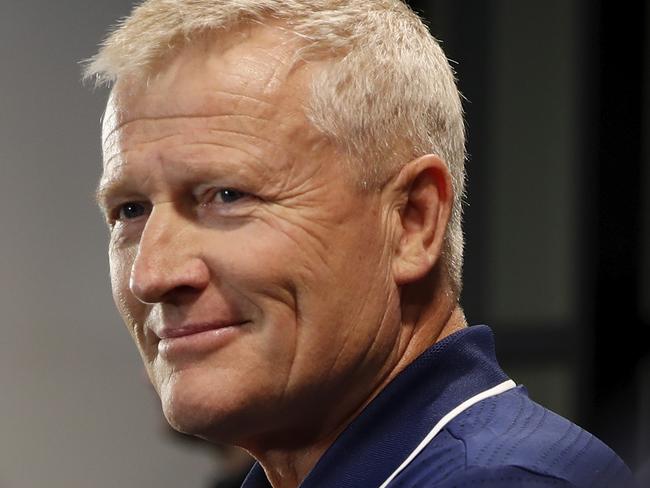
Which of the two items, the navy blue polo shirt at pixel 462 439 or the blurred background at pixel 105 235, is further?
the blurred background at pixel 105 235

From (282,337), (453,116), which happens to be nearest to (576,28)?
(453,116)

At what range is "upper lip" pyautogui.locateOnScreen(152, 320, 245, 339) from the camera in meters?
1.56

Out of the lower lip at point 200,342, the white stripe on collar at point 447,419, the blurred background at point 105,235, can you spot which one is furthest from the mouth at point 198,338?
the blurred background at point 105,235

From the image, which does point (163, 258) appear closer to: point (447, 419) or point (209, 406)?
point (209, 406)

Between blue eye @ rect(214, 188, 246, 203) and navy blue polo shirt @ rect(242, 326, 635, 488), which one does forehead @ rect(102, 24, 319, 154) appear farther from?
navy blue polo shirt @ rect(242, 326, 635, 488)

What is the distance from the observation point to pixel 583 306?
13.8 ft

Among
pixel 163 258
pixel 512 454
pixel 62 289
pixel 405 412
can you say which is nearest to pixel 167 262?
pixel 163 258

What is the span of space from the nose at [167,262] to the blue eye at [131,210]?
8cm

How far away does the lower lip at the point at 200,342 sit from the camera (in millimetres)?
1560

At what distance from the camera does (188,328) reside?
1584 mm

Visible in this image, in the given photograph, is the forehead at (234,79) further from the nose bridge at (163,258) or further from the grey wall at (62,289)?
the grey wall at (62,289)

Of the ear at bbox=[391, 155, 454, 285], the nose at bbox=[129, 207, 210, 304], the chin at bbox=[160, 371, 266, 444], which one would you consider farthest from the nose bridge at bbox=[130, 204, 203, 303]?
the ear at bbox=[391, 155, 454, 285]

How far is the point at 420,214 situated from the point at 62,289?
289 cm

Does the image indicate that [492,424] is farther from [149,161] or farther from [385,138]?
[149,161]
